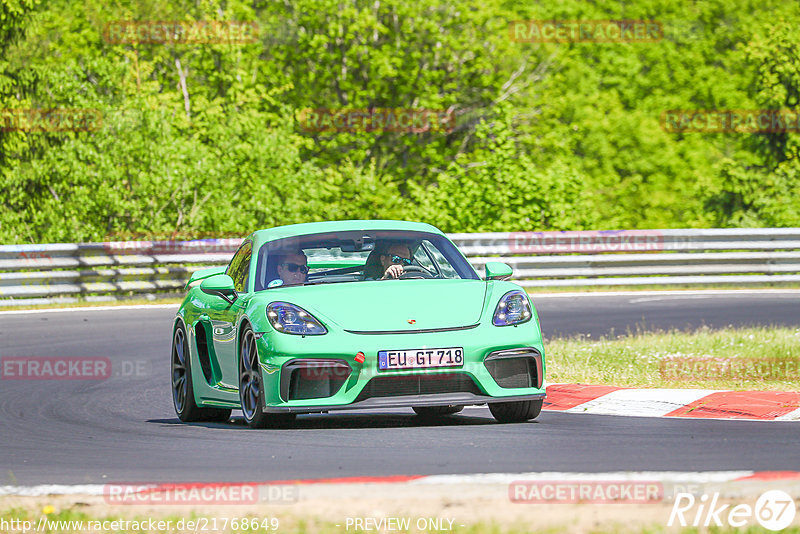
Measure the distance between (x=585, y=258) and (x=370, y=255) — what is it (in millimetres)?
14591

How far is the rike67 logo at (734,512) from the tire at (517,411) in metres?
3.49

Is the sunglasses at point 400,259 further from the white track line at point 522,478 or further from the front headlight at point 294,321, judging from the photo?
the white track line at point 522,478

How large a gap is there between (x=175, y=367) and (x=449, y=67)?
33.8m

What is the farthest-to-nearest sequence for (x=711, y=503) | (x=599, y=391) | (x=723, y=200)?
1. (x=723, y=200)
2. (x=599, y=391)
3. (x=711, y=503)

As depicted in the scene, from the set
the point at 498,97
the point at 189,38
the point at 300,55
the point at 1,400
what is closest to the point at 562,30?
the point at 498,97

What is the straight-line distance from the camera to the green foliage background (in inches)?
1083

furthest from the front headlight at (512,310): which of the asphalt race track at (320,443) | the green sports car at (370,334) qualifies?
the asphalt race track at (320,443)

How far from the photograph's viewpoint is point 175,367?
10.0 metres

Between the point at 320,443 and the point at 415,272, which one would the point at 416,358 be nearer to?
the point at 320,443

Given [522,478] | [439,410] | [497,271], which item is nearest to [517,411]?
[497,271]

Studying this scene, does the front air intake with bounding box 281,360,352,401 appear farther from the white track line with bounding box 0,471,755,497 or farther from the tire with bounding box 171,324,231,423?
the white track line with bounding box 0,471,755,497

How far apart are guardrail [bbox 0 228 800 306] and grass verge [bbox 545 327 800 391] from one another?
8.95m

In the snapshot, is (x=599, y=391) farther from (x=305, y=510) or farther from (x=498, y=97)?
(x=498, y=97)

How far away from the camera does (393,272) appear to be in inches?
352
